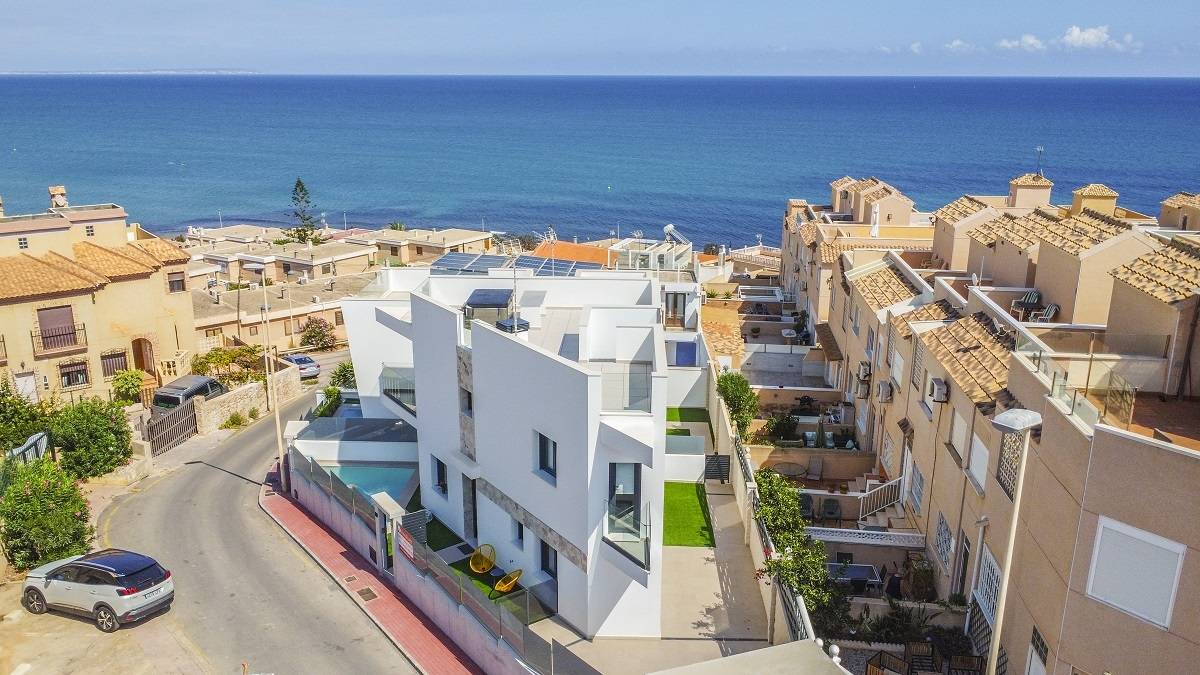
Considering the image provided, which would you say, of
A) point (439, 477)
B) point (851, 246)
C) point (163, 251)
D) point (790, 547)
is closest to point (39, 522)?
point (439, 477)

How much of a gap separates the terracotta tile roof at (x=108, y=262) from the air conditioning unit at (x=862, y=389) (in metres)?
29.7

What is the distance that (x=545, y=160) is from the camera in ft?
579

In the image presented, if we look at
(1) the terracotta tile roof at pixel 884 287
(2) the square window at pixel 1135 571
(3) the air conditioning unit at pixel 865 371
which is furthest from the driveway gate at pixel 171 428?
(2) the square window at pixel 1135 571

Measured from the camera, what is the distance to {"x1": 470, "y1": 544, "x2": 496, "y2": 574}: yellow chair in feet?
76.3

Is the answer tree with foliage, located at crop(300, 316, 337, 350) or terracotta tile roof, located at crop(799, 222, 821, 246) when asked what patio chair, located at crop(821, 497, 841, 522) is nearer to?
terracotta tile roof, located at crop(799, 222, 821, 246)

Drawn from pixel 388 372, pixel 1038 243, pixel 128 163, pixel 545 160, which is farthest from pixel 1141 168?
pixel 128 163

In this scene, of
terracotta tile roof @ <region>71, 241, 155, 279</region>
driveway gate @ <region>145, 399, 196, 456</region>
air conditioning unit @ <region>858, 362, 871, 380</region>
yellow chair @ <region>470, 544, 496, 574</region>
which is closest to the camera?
yellow chair @ <region>470, 544, 496, 574</region>

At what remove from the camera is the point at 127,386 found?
37344 mm

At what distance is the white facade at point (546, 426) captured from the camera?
19.5 metres

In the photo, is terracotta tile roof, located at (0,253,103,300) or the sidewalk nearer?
the sidewalk

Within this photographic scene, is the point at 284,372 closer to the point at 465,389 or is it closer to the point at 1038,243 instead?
the point at 465,389

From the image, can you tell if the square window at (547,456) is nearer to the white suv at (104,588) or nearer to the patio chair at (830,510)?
the patio chair at (830,510)

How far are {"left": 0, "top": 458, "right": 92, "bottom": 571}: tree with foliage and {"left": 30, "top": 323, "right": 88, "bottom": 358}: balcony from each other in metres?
12.6

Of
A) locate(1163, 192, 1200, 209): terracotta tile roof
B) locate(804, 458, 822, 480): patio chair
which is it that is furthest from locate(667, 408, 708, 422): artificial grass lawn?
locate(1163, 192, 1200, 209): terracotta tile roof
